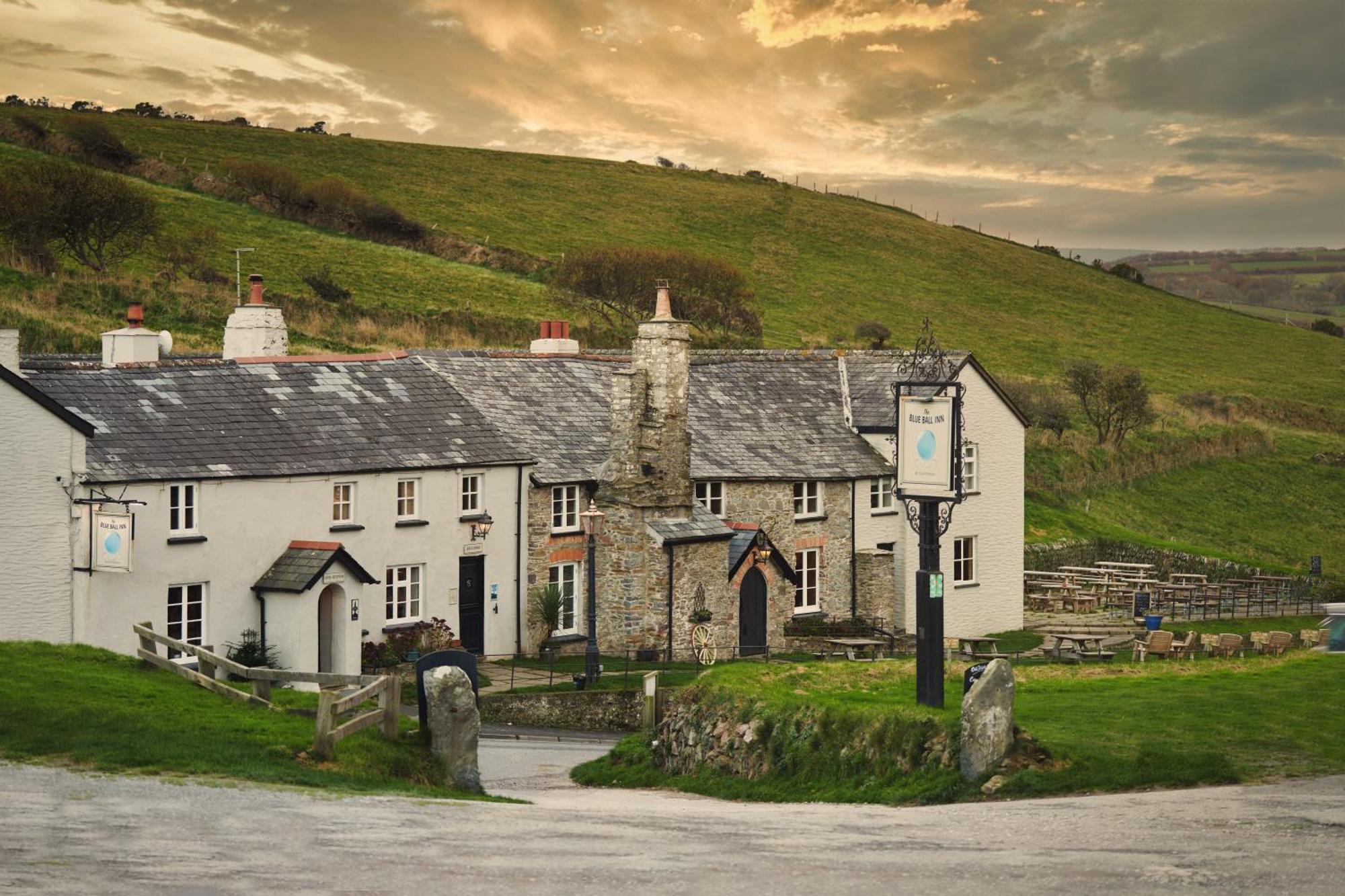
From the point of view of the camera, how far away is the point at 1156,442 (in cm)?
8306

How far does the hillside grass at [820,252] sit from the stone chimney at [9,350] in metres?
61.2

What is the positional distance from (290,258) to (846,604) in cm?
4777

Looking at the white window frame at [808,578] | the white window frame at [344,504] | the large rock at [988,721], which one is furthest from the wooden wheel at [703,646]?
the large rock at [988,721]

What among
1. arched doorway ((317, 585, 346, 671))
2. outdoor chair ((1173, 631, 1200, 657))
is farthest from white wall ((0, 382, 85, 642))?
outdoor chair ((1173, 631, 1200, 657))

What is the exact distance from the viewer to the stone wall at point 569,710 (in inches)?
1441

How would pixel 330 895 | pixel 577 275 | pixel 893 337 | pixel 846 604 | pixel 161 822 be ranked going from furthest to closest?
pixel 893 337, pixel 577 275, pixel 846 604, pixel 161 822, pixel 330 895

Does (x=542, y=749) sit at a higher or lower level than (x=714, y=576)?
lower

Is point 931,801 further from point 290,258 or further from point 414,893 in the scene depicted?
point 290,258

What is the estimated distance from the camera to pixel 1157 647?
38219 millimetres

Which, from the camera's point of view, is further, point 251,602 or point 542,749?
point 251,602

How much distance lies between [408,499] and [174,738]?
17.8 m

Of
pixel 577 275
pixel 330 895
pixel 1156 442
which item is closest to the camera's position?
pixel 330 895

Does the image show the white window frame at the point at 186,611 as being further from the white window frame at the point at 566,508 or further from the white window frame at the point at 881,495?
the white window frame at the point at 881,495

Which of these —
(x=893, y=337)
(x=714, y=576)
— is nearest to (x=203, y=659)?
(x=714, y=576)
